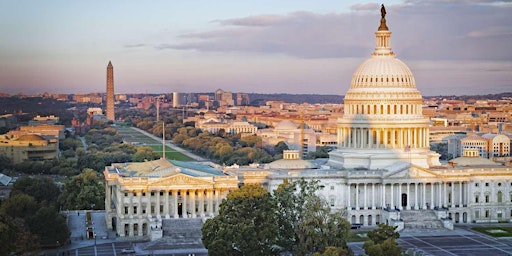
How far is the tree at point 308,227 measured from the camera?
79.4 m

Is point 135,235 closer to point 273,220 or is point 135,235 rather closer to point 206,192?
point 206,192

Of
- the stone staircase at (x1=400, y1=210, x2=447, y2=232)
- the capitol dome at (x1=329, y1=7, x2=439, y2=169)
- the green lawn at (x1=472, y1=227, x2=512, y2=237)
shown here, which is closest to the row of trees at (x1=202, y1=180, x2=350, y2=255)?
the stone staircase at (x1=400, y1=210, x2=447, y2=232)

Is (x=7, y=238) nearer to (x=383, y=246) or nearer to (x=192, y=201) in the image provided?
(x=383, y=246)

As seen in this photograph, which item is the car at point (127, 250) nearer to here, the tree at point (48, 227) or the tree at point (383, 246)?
the tree at point (48, 227)

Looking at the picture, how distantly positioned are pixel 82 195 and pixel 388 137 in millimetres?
35813

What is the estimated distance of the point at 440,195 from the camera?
4306 inches

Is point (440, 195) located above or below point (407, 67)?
below

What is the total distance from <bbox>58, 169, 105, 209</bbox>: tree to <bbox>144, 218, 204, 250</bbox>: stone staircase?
20.6 meters

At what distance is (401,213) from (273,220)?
28.1 m

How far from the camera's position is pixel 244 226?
78.4 metres

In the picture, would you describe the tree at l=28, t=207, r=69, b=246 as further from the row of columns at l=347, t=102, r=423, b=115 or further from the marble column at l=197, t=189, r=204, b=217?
the row of columns at l=347, t=102, r=423, b=115

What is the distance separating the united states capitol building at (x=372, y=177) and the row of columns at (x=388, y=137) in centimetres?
11

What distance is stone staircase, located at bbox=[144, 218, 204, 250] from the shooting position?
304 feet

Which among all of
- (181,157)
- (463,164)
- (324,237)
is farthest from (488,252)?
(181,157)
